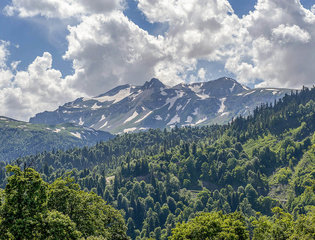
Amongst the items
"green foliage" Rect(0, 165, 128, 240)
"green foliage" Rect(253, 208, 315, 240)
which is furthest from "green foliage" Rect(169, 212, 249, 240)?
"green foliage" Rect(0, 165, 128, 240)

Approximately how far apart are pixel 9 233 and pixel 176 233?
33.7 meters

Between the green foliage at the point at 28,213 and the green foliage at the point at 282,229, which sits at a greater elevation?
the green foliage at the point at 28,213

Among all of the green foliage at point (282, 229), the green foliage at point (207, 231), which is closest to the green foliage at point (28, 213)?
the green foliage at point (207, 231)

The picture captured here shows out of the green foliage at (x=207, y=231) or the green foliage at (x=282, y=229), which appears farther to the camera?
the green foliage at (x=282, y=229)

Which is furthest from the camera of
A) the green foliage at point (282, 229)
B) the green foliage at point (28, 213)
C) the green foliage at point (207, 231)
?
the green foliage at point (282, 229)

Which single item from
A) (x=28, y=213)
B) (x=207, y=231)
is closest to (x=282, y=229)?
(x=207, y=231)

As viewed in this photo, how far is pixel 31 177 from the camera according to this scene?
42.0 meters

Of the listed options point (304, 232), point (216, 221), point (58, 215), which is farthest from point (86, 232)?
point (304, 232)

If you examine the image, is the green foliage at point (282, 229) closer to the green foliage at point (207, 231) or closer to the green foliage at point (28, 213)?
the green foliage at point (207, 231)

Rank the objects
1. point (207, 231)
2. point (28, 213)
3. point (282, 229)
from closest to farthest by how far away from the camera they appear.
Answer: point (28, 213), point (207, 231), point (282, 229)

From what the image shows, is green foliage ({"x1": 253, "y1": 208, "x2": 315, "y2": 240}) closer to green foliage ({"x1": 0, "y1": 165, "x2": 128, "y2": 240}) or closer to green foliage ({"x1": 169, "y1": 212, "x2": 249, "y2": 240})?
green foliage ({"x1": 169, "y1": 212, "x2": 249, "y2": 240})

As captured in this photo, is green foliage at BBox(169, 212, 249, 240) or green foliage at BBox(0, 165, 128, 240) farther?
green foliage at BBox(169, 212, 249, 240)

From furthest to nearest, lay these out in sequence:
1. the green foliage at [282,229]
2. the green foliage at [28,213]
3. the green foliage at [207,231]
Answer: the green foliage at [282,229]
the green foliage at [207,231]
the green foliage at [28,213]

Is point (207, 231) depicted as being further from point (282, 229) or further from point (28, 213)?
point (28, 213)
